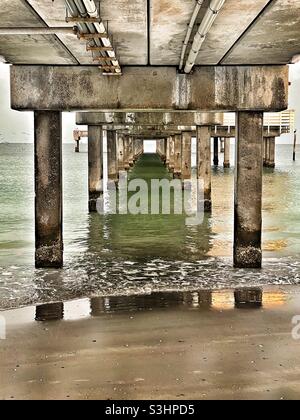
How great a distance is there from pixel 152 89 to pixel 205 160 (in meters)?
8.28

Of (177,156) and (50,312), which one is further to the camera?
(177,156)

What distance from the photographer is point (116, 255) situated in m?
10.2

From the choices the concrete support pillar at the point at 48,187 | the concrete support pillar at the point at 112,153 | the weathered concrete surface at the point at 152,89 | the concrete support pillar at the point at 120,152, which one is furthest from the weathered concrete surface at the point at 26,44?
the concrete support pillar at the point at 120,152

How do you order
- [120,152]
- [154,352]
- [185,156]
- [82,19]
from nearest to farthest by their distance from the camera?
[154,352], [82,19], [185,156], [120,152]

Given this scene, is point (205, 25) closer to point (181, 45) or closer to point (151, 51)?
point (181, 45)

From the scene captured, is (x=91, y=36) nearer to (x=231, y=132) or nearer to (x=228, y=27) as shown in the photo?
(x=228, y=27)

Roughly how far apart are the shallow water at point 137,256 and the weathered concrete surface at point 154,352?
0.89 m

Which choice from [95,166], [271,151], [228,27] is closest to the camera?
[228,27]

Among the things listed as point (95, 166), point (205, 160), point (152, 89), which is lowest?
point (95, 166)

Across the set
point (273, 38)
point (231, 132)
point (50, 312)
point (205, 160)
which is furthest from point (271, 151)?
point (50, 312)

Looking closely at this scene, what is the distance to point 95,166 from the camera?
17.3 metres

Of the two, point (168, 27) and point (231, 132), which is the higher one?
point (231, 132)

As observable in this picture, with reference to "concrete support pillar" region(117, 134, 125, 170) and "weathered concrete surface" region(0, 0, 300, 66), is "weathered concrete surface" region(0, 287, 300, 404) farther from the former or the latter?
"concrete support pillar" region(117, 134, 125, 170)
